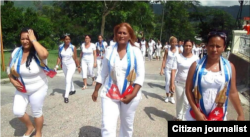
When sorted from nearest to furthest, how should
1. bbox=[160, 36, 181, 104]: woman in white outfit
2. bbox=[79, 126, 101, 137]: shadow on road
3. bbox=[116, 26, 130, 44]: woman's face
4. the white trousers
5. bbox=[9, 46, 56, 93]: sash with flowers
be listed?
1. the white trousers
2. bbox=[116, 26, 130, 44]: woman's face
3. bbox=[9, 46, 56, 93]: sash with flowers
4. bbox=[79, 126, 101, 137]: shadow on road
5. bbox=[160, 36, 181, 104]: woman in white outfit

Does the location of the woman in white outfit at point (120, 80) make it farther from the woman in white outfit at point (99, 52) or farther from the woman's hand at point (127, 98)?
the woman in white outfit at point (99, 52)

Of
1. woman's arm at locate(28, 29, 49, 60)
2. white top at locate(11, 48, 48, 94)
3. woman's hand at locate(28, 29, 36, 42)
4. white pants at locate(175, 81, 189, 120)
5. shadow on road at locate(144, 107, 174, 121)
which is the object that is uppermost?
woman's hand at locate(28, 29, 36, 42)

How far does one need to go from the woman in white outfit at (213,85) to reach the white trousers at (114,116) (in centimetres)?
91

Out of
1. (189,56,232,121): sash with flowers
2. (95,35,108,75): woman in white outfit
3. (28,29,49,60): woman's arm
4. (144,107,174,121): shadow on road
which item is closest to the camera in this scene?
(189,56,232,121): sash with flowers

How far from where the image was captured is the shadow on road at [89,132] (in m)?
4.53

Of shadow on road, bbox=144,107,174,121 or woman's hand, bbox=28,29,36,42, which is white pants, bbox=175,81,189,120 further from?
woman's hand, bbox=28,29,36,42

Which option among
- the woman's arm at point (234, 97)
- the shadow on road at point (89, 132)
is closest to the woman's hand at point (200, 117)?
the woman's arm at point (234, 97)

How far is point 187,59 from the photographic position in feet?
17.3

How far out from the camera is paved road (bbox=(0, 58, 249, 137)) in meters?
4.71

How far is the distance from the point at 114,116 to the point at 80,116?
7.65 ft

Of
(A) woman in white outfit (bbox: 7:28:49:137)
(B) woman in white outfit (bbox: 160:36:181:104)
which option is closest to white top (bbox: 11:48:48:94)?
(A) woman in white outfit (bbox: 7:28:49:137)

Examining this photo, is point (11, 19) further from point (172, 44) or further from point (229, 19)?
point (229, 19)

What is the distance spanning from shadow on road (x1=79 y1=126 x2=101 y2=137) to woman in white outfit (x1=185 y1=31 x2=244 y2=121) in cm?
222

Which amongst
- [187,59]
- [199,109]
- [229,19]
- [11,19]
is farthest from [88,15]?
[229,19]
